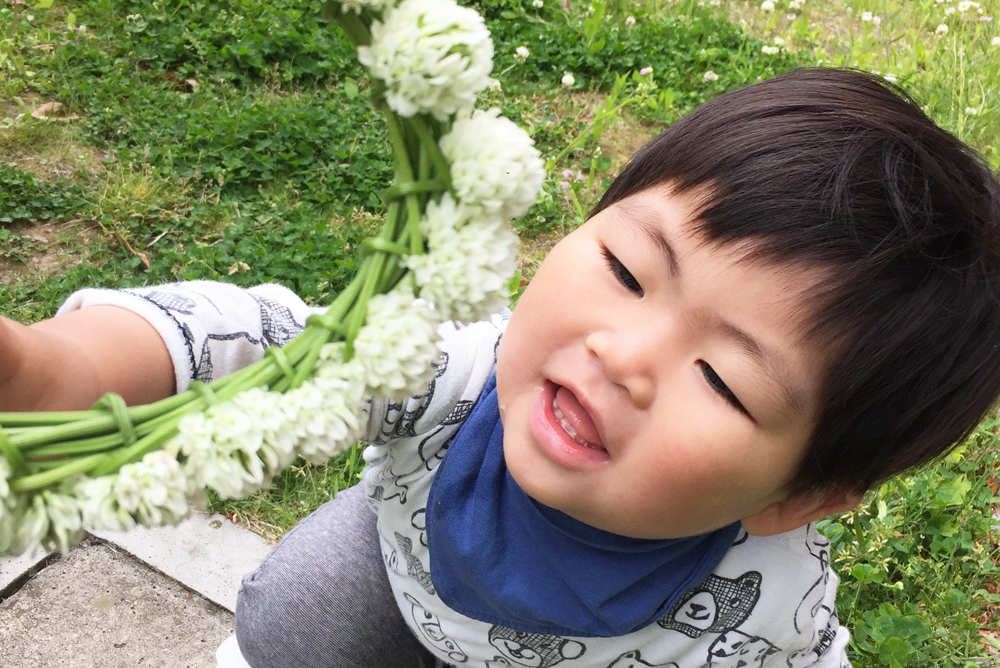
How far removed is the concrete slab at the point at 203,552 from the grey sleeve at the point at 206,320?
0.79m

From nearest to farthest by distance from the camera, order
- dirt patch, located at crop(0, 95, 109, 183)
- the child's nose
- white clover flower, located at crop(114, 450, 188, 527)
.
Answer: white clover flower, located at crop(114, 450, 188, 527) < the child's nose < dirt patch, located at crop(0, 95, 109, 183)

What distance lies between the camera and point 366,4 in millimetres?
622

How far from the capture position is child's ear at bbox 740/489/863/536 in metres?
1.12

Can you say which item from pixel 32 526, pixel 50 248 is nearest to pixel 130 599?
pixel 50 248

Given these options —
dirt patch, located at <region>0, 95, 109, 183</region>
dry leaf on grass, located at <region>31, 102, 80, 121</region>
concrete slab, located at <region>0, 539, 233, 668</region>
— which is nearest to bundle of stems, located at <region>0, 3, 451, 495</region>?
concrete slab, located at <region>0, 539, 233, 668</region>

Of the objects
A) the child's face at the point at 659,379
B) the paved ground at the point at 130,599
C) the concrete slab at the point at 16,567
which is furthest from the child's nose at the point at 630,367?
the concrete slab at the point at 16,567

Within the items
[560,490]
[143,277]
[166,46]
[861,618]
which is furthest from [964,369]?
[166,46]

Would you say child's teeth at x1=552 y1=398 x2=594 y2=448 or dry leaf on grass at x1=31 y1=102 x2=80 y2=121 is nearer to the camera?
child's teeth at x1=552 y1=398 x2=594 y2=448

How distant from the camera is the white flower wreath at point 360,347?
→ 57 cm

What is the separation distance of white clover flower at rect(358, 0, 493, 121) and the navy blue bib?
2.22 feet

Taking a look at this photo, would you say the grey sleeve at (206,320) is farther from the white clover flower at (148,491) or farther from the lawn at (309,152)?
the lawn at (309,152)

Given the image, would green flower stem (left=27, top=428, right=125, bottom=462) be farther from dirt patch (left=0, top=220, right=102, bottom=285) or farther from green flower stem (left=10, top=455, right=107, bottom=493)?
dirt patch (left=0, top=220, right=102, bottom=285)

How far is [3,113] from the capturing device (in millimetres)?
2465

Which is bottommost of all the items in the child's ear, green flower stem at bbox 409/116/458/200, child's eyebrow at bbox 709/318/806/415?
the child's ear
